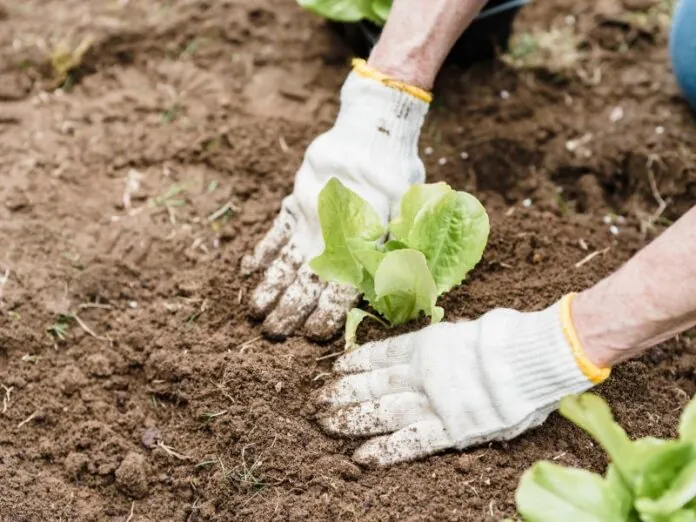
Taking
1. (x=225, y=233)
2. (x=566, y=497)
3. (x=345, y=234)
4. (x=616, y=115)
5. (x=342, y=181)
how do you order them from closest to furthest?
1. (x=566, y=497)
2. (x=345, y=234)
3. (x=342, y=181)
4. (x=225, y=233)
5. (x=616, y=115)

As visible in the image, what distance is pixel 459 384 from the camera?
1660 mm

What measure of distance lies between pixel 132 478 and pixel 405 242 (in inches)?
29.0

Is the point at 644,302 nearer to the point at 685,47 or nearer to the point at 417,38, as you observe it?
the point at 417,38

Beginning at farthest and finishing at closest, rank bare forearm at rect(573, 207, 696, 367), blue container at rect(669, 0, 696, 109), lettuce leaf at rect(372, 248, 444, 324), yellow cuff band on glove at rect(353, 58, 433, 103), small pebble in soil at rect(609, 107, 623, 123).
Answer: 1. small pebble in soil at rect(609, 107, 623, 123)
2. blue container at rect(669, 0, 696, 109)
3. yellow cuff band on glove at rect(353, 58, 433, 103)
4. lettuce leaf at rect(372, 248, 444, 324)
5. bare forearm at rect(573, 207, 696, 367)

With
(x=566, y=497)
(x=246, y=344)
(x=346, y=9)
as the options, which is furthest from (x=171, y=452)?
(x=346, y=9)

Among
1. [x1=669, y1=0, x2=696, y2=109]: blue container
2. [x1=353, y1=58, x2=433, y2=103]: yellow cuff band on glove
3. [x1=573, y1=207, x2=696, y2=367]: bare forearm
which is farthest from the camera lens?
[x1=669, y1=0, x2=696, y2=109]: blue container

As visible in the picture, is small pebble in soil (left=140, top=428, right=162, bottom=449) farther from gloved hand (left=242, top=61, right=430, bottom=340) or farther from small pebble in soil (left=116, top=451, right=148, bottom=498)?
gloved hand (left=242, top=61, right=430, bottom=340)

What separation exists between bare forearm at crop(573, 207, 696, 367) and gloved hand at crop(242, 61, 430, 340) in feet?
1.79

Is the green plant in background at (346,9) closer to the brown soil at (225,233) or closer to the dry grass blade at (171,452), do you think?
the brown soil at (225,233)

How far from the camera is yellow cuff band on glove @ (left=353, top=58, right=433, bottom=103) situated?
79.9 inches

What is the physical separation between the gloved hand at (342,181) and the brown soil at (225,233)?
0.25 ft

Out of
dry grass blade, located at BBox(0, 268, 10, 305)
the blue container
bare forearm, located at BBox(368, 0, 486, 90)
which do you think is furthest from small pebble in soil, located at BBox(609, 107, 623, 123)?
dry grass blade, located at BBox(0, 268, 10, 305)

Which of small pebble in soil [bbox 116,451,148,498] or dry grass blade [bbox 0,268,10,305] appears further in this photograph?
dry grass blade [bbox 0,268,10,305]

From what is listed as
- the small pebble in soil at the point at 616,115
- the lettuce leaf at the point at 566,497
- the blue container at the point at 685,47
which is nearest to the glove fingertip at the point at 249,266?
the lettuce leaf at the point at 566,497
